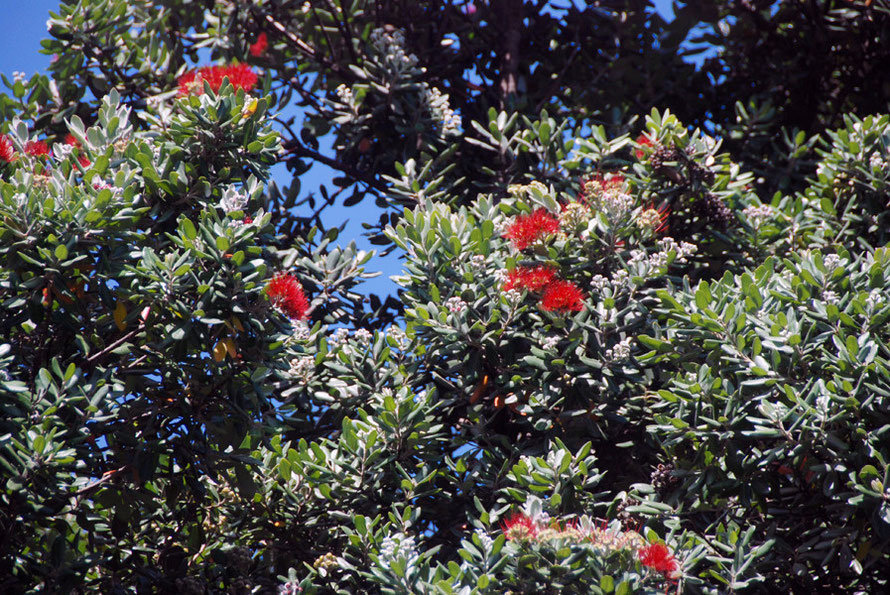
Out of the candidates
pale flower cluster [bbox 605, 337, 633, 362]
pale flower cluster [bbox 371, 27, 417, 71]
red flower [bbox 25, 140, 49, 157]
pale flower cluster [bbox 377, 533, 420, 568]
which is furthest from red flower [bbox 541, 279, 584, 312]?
red flower [bbox 25, 140, 49, 157]

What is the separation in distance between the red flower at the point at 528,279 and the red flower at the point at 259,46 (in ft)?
10.6

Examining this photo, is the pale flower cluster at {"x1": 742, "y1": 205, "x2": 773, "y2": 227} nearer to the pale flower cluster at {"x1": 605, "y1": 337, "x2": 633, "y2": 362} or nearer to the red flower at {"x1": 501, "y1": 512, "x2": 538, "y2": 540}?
the pale flower cluster at {"x1": 605, "y1": 337, "x2": 633, "y2": 362}

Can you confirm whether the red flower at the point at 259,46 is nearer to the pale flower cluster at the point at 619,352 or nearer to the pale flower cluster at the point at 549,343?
the pale flower cluster at the point at 549,343

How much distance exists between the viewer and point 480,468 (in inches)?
188

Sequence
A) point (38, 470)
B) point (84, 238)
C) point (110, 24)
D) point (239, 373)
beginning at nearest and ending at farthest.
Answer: point (38, 470)
point (84, 238)
point (239, 373)
point (110, 24)

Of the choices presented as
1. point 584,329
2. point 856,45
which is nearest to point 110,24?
point 584,329

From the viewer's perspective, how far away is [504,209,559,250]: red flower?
5.04 meters

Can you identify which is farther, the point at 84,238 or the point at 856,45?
the point at 856,45

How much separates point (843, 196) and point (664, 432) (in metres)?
2.23

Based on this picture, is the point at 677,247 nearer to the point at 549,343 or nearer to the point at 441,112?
the point at 549,343

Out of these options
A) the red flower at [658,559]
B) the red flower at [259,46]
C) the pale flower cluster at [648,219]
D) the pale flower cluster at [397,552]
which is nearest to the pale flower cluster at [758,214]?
the pale flower cluster at [648,219]

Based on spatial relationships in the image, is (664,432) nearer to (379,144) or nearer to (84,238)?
(84,238)

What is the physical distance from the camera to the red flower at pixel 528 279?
481cm

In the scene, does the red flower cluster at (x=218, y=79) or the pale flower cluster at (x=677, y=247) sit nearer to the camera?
the pale flower cluster at (x=677, y=247)
